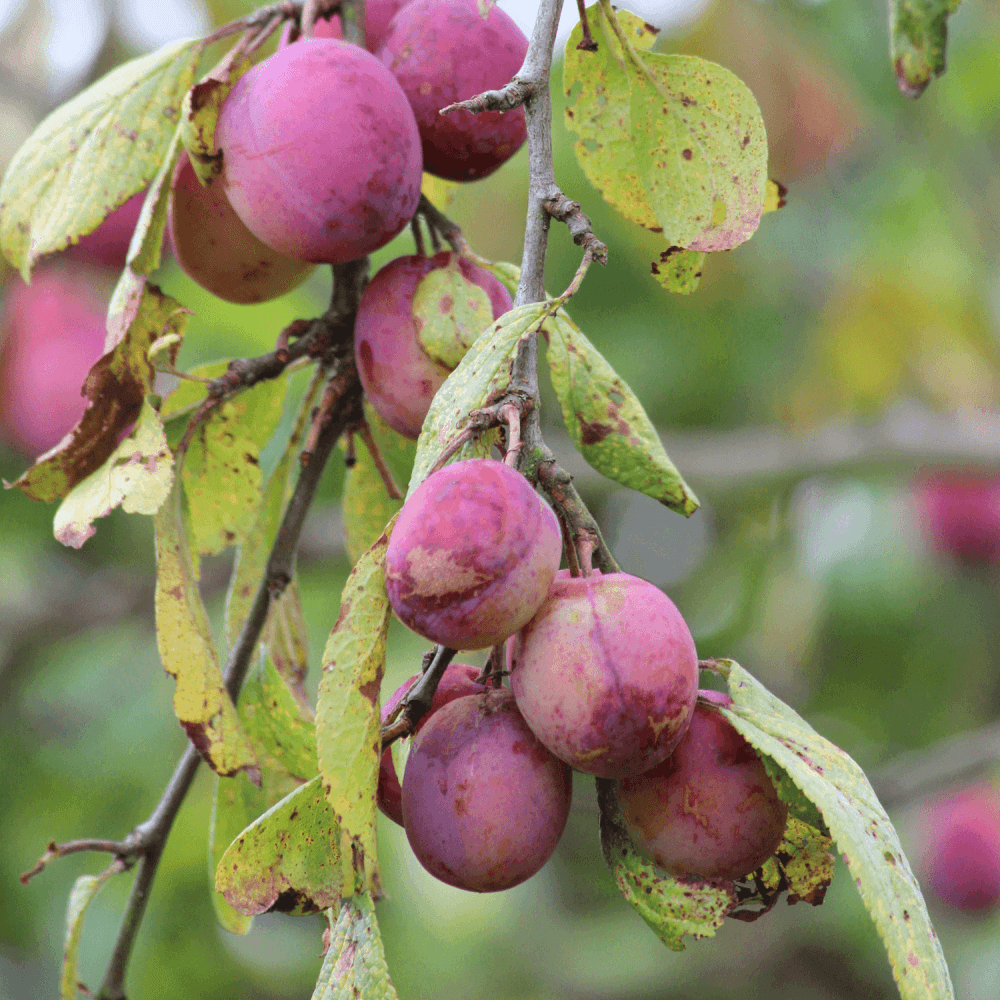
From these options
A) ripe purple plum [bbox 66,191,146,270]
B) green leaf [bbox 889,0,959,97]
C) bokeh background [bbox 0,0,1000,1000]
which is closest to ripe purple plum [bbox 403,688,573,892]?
green leaf [bbox 889,0,959,97]

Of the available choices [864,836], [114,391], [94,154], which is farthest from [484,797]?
[94,154]

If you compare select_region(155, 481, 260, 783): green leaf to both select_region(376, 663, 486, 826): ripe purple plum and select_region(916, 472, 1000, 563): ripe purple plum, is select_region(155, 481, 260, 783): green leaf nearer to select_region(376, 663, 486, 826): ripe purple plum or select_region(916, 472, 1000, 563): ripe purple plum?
select_region(376, 663, 486, 826): ripe purple plum

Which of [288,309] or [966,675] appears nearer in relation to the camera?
[288,309]

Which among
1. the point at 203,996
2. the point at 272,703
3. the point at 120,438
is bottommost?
the point at 203,996

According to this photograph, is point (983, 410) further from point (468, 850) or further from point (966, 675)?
point (468, 850)

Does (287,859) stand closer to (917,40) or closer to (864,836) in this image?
(864,836)

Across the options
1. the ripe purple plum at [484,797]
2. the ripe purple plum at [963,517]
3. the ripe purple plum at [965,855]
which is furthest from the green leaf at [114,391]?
the ripe purple plum at [963,517]

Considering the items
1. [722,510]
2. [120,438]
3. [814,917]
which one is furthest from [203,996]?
[120,438]
